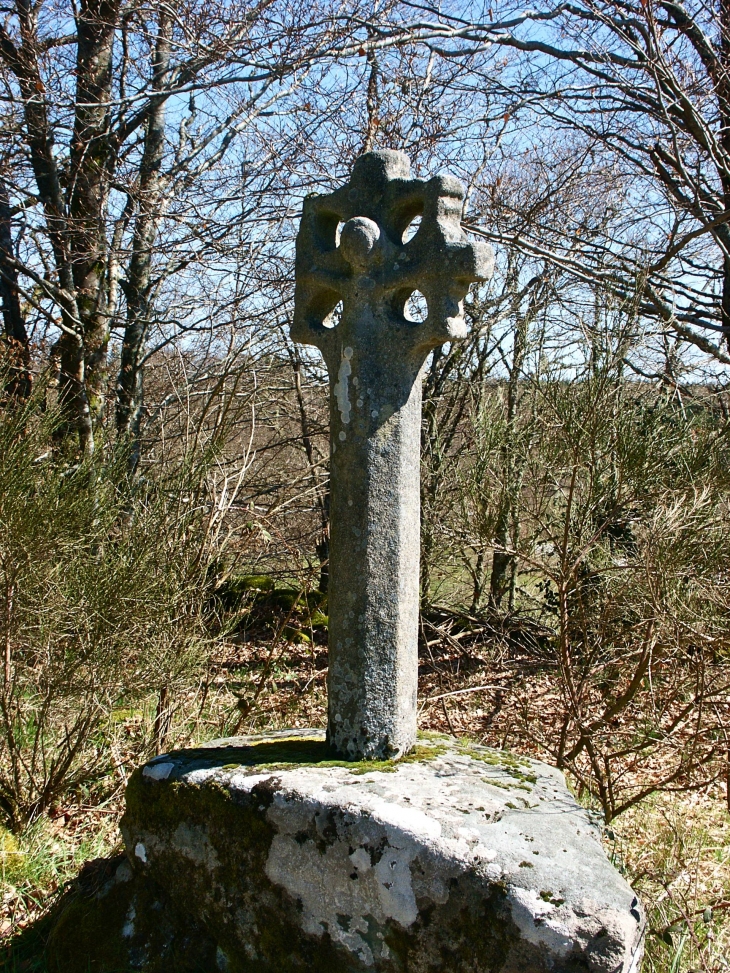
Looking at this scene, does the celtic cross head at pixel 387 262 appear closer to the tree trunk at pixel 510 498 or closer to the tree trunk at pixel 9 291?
the tree trunk at pixel 510 498

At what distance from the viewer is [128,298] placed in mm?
8039

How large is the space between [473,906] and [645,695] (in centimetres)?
337

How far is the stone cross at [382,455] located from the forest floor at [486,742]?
88cm

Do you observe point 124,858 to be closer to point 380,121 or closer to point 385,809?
point 385,809

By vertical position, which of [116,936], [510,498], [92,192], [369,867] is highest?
[92,192]

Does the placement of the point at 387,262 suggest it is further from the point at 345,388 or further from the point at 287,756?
the point at 287,756

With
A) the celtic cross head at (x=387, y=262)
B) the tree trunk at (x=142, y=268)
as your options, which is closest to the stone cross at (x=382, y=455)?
the celtic cross head at (x=387, y=262)

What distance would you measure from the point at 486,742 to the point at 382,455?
2956 mm

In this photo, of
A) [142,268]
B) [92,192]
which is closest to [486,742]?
[142,268]

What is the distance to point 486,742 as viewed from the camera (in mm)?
5004

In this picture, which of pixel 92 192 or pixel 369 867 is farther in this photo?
pixel 92 192

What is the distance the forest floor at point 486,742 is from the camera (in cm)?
286

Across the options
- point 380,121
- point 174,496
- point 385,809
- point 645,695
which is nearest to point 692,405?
point 645,695

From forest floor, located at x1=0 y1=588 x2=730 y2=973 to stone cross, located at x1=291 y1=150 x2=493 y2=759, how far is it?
0.88 meters
